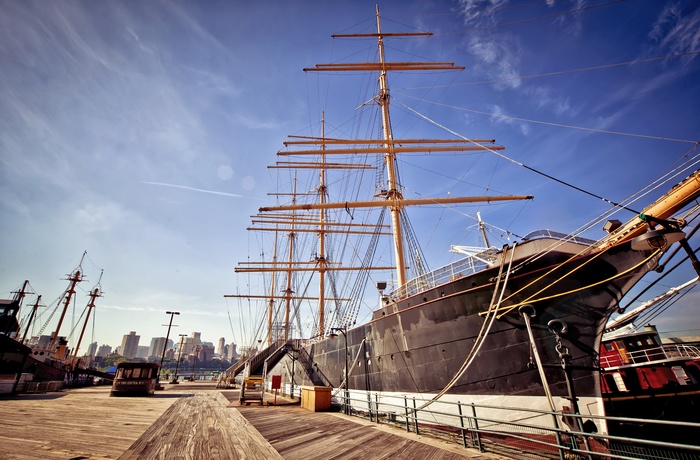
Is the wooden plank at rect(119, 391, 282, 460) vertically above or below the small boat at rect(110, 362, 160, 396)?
below

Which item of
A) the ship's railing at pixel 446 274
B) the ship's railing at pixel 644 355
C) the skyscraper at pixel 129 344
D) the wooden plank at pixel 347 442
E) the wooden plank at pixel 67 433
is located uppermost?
the skyscraper at pixel 129 344

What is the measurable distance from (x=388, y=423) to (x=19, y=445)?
326 inches

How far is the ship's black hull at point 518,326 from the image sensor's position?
7949 millimetres

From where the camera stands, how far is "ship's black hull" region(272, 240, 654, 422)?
7.95 metres

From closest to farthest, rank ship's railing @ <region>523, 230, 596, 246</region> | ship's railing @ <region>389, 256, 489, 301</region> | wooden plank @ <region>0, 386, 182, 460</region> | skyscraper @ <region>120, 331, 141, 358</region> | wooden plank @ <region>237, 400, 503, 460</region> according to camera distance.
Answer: wooden plank @ <region>0, 386, 182, 460</region>
wooden plank @ <region>237, 400, 503, 460</region>
ship's railing @ <region>523, 230, 596, 246</region>
ship's railing @ <region>389, 256, 489, 301</region>
skyscraper @ <region>120, 331, 141, 358</region>

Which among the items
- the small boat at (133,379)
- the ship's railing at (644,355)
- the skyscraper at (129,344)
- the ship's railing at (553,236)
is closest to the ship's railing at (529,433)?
the ship's railing at (644,355)

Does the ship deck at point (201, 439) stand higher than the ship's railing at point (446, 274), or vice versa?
the ship's railing at point (446, 274)

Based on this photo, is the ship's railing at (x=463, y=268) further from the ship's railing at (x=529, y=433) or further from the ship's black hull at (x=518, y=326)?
the ship's railing at (x=529, y=433)

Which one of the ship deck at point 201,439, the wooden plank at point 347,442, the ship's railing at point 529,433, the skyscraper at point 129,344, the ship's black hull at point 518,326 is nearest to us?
the ship's railing at point 529,433

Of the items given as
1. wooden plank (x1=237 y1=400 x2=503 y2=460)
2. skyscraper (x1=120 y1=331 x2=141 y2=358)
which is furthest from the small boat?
skyscraper (x1=120 y1=331 x2=141 y2=358)

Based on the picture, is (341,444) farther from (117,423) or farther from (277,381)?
(277,381)

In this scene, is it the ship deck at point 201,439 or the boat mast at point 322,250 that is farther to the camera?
the boat mast at point 322,250

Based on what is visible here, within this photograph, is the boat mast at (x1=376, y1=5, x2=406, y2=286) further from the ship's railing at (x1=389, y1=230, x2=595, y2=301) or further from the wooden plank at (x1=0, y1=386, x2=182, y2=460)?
the wooden plank at (x1=0, y1=386, x2=182, y2=460)

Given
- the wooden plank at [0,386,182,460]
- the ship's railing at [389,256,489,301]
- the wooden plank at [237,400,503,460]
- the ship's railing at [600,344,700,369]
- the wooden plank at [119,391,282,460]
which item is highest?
the ship's railing at [389,256,489,301]
